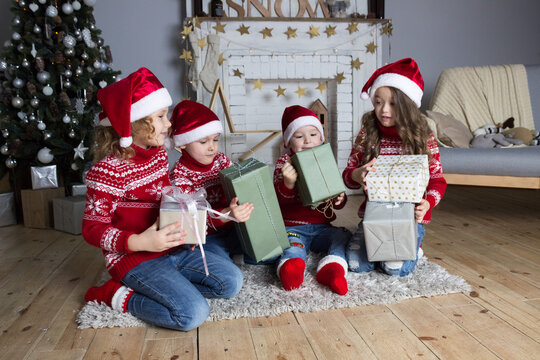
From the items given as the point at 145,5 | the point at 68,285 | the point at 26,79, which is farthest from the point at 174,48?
the point at 68,285

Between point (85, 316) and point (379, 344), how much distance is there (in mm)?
922

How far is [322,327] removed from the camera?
142 centimetres

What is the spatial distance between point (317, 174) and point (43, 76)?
1922 millimetres

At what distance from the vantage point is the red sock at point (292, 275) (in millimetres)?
1635

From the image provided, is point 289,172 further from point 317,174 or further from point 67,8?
point 67,8

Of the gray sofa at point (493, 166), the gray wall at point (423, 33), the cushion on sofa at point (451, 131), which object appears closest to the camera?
the gray sofa at point (493, 166)

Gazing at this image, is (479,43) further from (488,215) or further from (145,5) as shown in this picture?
(145,5)

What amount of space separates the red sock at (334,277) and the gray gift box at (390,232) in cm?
13

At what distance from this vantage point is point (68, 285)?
1841 mm

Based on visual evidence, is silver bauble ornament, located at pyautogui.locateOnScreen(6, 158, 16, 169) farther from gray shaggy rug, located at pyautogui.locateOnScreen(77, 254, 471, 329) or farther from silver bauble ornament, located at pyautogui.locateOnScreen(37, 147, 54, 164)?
gray shaggy rug, located at pyautogui.locateOnScreen(77, 254, 471, 329)

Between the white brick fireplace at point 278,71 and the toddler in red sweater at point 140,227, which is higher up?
the white brick fireplace at point 278,71

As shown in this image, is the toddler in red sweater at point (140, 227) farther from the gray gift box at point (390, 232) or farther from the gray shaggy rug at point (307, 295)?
the gray gift box at point (390, 232)

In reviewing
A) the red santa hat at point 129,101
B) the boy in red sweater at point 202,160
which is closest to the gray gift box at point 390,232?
the boy in red sweater at point 202,160

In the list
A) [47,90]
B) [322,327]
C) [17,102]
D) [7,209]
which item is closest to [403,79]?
[322,327]
